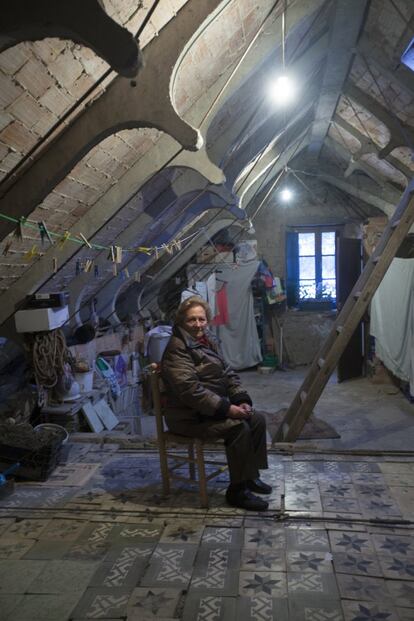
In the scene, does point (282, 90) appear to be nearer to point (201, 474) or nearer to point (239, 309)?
point (201, 474)

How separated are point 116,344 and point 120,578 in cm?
467

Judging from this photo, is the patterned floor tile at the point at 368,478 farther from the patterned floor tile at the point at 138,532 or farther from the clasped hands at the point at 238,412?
the patterned floor tile at the point at 138,532

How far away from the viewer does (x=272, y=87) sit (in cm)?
426

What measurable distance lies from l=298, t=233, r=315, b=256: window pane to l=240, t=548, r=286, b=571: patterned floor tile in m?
7.74

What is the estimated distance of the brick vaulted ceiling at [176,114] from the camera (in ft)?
7.13

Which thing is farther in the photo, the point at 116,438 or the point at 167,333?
the point at 167,333

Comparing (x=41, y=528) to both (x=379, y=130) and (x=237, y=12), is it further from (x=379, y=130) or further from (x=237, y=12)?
(x=379, y=130)

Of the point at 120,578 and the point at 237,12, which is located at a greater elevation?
the point at 237,12

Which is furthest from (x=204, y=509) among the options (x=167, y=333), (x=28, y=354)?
(x=167, y=333)

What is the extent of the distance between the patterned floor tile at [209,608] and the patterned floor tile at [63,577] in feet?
1.74

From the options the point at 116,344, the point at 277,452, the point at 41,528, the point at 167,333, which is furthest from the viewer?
the point at 167,333

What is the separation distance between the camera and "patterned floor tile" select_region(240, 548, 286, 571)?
2.39 meters

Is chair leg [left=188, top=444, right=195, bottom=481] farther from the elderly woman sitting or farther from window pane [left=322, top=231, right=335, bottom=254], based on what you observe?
window pane [left=322, top=231, right=335, bottom=254]

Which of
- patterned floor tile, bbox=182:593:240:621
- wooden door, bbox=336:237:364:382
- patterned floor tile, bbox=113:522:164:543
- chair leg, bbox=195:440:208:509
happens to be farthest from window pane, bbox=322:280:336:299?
patterned floor tile, bbox=182:593:240:621
